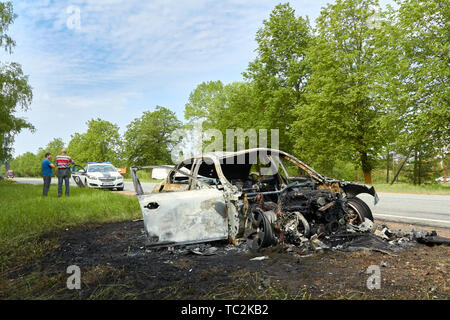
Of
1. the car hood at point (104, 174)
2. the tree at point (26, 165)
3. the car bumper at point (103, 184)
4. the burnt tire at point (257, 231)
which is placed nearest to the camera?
the burnt tire at point (257, 231)

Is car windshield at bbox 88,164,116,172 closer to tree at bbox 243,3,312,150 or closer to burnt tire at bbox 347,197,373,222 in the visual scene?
tree at bbox 243,3,312,150

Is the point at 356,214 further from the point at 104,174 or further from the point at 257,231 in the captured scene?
the point at 104,174

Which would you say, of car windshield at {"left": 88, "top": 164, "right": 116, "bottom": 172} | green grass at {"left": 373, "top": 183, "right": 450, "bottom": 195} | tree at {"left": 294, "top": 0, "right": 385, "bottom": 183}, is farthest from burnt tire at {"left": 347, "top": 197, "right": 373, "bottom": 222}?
car windshield at {"left": 88, "top": 164, "right": 116, "bottom": 172}

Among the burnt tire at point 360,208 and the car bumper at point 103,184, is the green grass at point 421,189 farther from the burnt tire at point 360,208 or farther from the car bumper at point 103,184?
the car bumper at point 103,184

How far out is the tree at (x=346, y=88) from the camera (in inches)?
777

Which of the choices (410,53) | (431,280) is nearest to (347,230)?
(431,280)

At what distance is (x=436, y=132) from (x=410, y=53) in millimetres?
4397

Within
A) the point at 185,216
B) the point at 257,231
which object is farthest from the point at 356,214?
the point at 185,216

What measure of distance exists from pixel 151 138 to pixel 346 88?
33049 mm

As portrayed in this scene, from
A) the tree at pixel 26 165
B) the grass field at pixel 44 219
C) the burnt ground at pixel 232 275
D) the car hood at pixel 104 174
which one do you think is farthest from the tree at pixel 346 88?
→ the tree at pixel 26 165

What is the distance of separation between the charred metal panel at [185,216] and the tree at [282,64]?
19775mm

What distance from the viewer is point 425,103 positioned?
16172 millimetres
